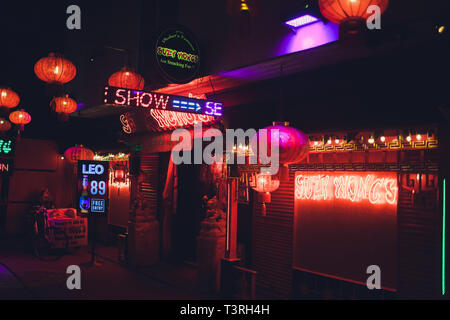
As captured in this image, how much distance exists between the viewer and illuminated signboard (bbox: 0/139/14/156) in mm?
17297

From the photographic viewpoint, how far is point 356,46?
6492 mm

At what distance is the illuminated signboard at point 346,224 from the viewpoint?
6754 millimetres

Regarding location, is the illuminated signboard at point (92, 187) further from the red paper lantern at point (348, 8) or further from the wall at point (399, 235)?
the red paper lantern at point (348, 8)

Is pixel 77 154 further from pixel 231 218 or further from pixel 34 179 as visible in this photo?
pixel 231 218

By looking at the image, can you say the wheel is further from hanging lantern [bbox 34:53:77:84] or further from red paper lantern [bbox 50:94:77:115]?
hanging lantern [bbox 34:53:77:84]

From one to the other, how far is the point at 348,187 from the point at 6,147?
52.9ft

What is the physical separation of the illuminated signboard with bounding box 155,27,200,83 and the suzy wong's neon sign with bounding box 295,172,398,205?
3.46 meters

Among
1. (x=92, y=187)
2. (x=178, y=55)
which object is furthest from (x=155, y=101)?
(x=92, y=187)

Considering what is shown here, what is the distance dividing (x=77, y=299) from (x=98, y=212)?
133 inches

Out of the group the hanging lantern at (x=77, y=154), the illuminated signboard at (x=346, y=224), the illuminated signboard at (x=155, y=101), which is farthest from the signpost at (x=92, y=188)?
the illuminated signboard at (x=346, y=224)

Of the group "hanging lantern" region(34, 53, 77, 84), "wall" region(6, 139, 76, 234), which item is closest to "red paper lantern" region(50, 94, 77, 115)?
"hanging lantern" region(34, 53, 77, 84)

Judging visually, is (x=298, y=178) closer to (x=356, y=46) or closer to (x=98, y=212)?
(x=356, y=46)

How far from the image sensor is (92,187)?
11.4 meters

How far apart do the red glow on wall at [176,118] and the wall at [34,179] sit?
929cm
